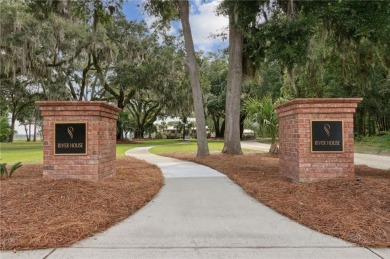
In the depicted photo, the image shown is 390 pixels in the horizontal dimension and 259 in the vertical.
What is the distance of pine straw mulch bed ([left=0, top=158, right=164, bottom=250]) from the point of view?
3.50m

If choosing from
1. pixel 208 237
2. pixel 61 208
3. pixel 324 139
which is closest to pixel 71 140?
pixel 61 208

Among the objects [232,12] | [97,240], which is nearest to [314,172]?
[97,240]

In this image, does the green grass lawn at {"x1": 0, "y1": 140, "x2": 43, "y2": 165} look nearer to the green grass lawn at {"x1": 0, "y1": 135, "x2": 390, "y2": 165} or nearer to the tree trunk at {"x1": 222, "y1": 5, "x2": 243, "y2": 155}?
the green grass lawn at {"x1": 0, "y1": 135, "x2": 390, "y2": 165}

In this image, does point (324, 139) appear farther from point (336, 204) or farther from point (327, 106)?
point (336, 204)

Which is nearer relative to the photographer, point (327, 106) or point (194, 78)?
point (327, 106)

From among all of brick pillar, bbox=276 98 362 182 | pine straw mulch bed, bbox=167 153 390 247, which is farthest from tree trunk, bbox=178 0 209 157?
brick pillar, bbox=276 98 362 182

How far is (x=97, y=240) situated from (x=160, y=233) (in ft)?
2.28

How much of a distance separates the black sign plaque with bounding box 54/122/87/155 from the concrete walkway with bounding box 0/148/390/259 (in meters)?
1.82

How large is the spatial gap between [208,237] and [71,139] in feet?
11.6

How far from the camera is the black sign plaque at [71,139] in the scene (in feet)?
19.8

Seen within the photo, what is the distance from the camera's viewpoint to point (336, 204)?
15.4 feet

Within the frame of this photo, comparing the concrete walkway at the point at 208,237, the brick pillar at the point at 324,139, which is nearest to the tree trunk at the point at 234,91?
the brick pillar at the point at 324,139

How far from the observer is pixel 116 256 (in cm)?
313

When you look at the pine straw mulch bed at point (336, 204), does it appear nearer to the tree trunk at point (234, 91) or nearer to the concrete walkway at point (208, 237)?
the concrete walkway at point (208, 237)
